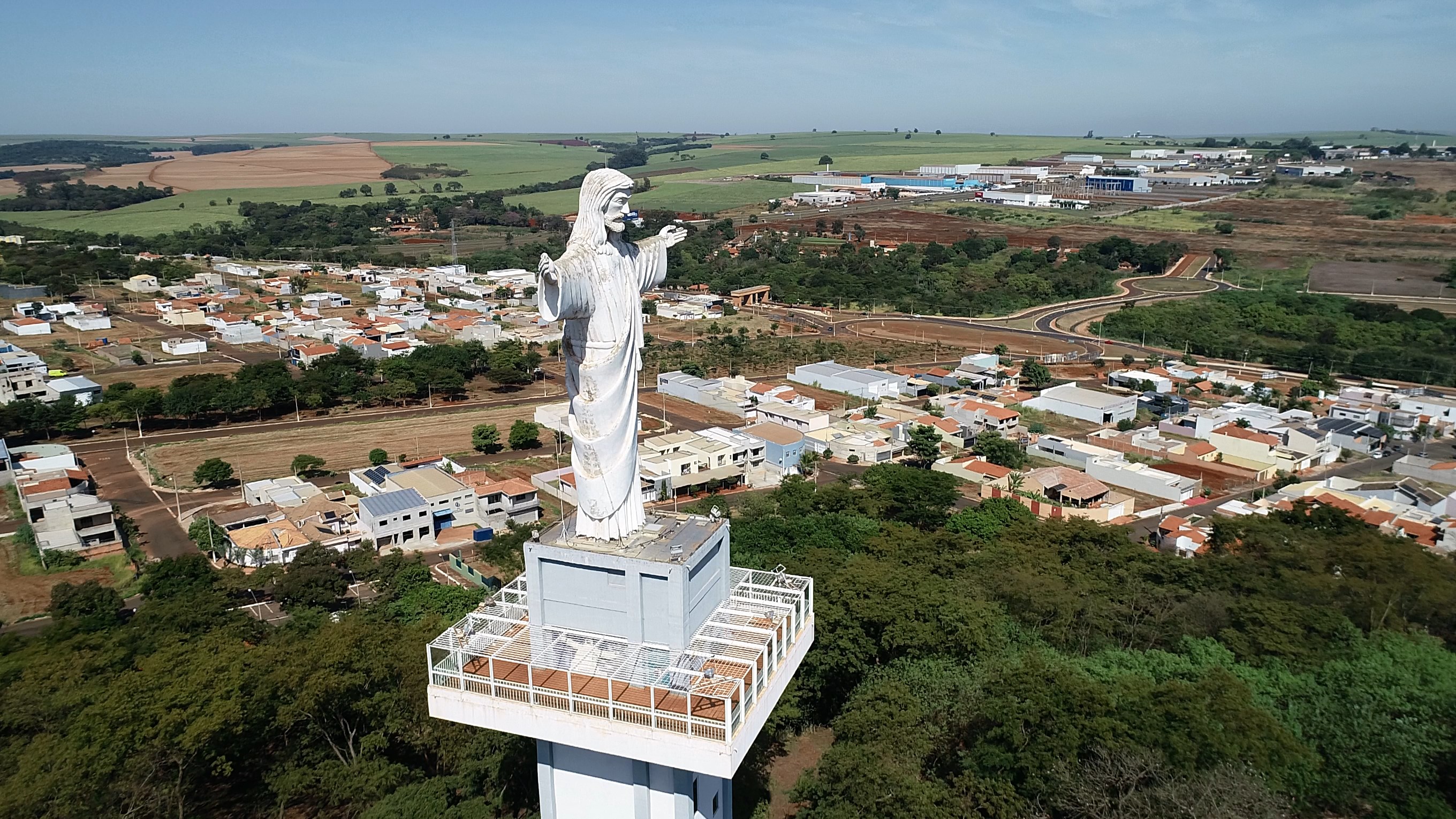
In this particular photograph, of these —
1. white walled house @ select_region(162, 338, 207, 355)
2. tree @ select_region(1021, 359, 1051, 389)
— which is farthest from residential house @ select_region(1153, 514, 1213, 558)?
white walled house @ select_region(162, 338, 207, 355)

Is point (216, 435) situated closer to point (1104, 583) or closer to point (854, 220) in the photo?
point (1104, 583)

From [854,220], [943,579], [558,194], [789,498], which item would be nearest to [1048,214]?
[854,220]

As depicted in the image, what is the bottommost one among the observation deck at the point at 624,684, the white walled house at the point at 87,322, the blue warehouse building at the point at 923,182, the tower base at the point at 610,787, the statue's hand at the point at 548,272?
the white walled house at the point at 87,322

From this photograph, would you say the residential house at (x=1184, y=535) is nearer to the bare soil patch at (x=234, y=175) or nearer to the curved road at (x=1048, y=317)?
the curved road at (x=1048, y=317)

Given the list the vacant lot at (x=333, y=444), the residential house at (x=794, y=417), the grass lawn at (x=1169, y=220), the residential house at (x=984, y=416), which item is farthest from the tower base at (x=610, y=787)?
the grass lawn at (x=1169, y=220)

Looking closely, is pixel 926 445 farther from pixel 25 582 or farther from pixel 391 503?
pixel 25 582

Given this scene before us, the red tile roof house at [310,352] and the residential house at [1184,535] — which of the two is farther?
the red tile roof house at [310,352]

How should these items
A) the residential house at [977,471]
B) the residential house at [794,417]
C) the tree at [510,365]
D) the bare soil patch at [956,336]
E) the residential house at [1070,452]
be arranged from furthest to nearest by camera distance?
1. the bare soil patch at [956,336]
2. the tree at [510,365]
3. the residential house at [794,417]
4. the residential house at [1070,452]
5. the residential house at [977,471]

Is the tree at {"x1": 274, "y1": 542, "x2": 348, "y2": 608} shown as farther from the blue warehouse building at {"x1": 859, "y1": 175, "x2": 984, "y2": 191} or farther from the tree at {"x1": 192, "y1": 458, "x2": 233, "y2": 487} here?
the blue warehouse building at {"x1": 859, "y1": 175, "x2": 984, "y2": 191}
